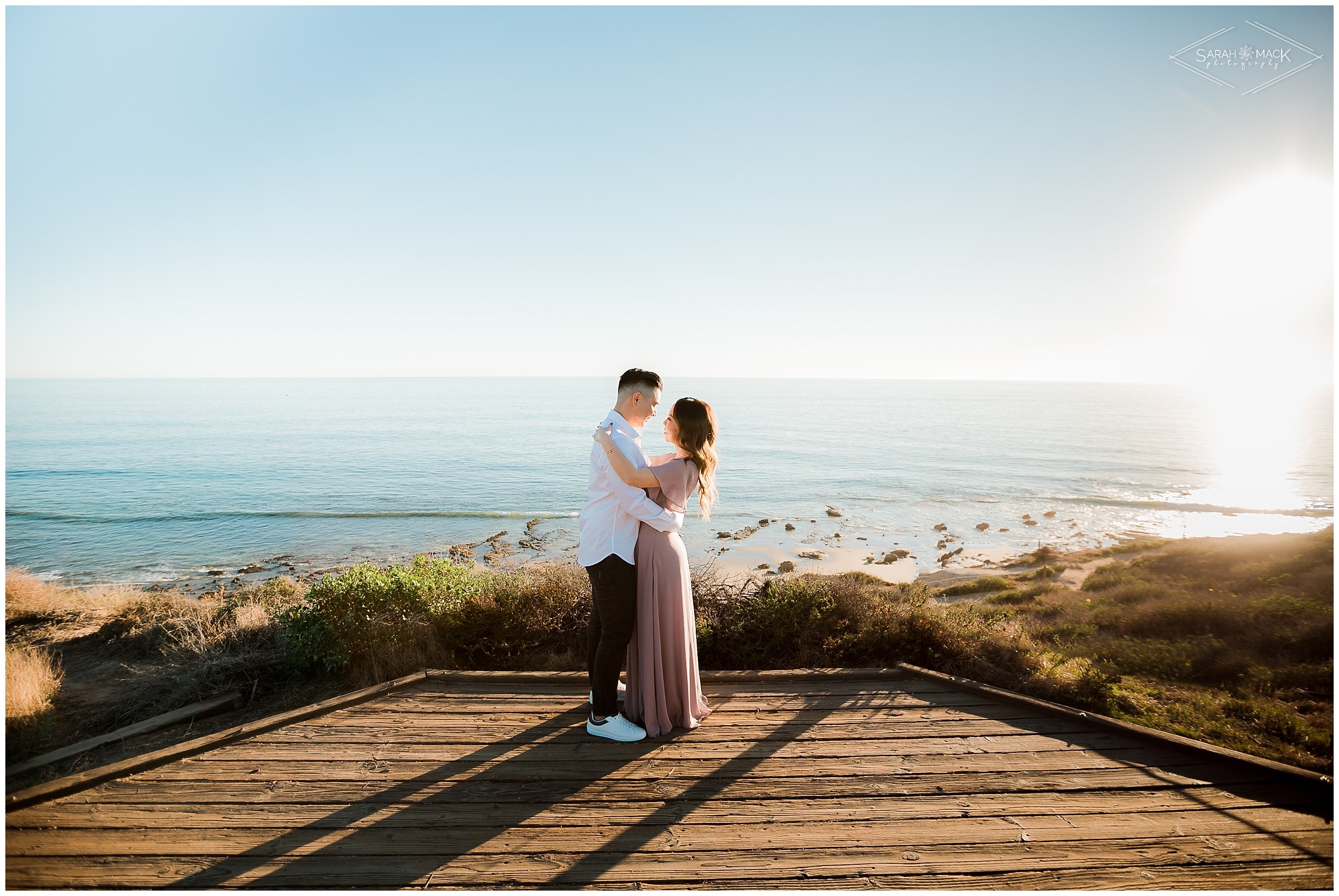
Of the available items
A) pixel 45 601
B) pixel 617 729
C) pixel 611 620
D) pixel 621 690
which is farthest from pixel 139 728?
pixel 45 601

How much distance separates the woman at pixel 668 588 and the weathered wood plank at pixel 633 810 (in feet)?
2.83

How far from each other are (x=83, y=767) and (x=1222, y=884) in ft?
25.5

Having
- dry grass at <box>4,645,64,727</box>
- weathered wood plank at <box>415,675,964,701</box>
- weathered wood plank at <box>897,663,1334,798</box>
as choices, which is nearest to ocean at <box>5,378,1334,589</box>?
dry grass at <box>4,645,64,727</box>

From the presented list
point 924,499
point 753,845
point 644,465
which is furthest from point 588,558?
point 924,499

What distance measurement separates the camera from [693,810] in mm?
3521

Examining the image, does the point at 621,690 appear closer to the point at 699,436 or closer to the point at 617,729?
the point at 617,729

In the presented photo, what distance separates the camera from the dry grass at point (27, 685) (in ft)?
18.5

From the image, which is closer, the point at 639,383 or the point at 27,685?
the point at 639,383

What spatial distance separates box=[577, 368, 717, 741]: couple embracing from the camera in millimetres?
4184

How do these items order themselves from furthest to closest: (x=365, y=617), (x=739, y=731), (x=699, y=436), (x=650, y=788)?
(x=365, y=617), (x=739, y=731), (x=699, y=436), (x=650, y=788)

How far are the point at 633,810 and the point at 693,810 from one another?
34 centimetres

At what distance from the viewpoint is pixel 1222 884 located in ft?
9.89

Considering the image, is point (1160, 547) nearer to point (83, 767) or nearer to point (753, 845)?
point (753, 845)

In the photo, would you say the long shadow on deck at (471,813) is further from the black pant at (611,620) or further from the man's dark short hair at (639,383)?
the man's dark short hair at (639,383)
